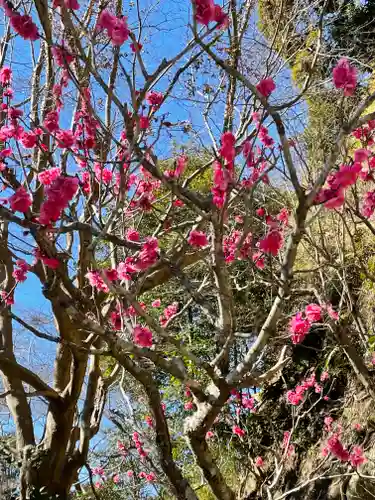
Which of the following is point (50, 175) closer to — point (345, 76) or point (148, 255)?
point (148, 255)

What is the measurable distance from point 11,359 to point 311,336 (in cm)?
389

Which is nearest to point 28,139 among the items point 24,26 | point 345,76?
point 24,26

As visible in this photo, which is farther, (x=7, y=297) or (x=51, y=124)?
(x=7, y=297)

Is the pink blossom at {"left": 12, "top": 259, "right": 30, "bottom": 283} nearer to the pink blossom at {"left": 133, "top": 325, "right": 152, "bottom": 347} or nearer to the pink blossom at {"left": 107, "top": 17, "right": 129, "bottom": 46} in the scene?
the pink blossom at {"left": 133, "top": 325, "right": 152, "bottom": 347}

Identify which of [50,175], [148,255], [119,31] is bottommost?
[148,255]

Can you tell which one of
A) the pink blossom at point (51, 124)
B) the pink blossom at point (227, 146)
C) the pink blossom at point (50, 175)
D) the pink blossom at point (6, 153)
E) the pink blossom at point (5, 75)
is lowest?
the pink blossom at point (227, 146)

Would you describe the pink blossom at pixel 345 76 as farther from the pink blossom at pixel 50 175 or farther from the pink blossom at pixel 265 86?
the pink blossom at pixel 50 175

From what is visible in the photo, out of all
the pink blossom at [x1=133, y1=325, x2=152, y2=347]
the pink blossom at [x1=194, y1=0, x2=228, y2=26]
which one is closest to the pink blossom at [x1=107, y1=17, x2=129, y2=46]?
the pink blossom at [x1=194, y1=0, x2=228, y2=26]

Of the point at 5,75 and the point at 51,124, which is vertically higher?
the point at 5,75

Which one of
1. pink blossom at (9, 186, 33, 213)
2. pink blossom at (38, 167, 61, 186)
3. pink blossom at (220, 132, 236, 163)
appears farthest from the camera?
pink blossom at (38, 167, 61, 186)

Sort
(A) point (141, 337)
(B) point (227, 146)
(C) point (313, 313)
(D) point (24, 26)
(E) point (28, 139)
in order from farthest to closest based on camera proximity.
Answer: (E) point (28, 139) → (C) point (313, 313) → (A) point (141, 337) → (D) point (24, 26) → (B) point (227, 146)

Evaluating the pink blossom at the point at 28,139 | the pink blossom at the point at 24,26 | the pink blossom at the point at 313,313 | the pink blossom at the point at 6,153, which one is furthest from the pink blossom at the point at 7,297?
the pink blossom at the point at 313,313

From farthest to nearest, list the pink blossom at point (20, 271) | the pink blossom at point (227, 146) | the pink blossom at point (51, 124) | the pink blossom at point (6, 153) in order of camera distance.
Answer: the pink blossom at point (20, 271), the pink blossom at point (6, 153), the pink blossom at point (51, 124), the pink blossom at point (227, 146)

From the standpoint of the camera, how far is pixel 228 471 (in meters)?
6.61
